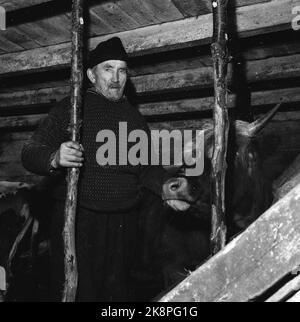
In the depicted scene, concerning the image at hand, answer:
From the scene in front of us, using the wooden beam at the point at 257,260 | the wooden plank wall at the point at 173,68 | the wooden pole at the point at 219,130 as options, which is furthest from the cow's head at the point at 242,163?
the wooden beam at the point at 257,260

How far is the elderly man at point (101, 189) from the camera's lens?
122 inches

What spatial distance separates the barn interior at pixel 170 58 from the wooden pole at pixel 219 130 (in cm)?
156

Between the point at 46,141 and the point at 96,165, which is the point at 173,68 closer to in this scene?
the point at 96,165

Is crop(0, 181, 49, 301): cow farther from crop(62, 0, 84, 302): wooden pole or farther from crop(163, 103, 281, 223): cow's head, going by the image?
crop(62, 0, 84, 302): wooden pole

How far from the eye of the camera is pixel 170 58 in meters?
4.68

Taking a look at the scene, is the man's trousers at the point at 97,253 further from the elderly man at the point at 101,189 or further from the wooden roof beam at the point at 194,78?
the wooden roof beam at the point at 194,78

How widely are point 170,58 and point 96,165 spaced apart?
2.10 m

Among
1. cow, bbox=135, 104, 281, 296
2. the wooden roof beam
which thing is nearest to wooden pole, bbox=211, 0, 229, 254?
cow, bbox=135, 104, 281, 296

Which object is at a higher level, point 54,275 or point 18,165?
point 18,165
